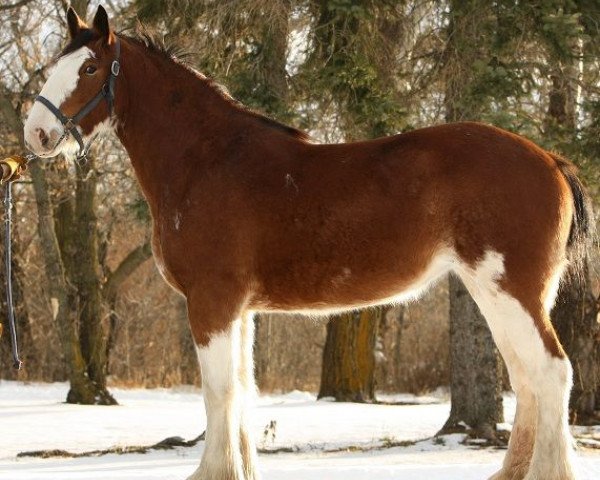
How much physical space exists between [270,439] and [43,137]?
5415 millimetres

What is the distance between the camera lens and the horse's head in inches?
207

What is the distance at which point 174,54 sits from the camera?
5855 mm

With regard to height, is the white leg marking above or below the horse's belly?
below

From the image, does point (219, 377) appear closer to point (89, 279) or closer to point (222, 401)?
point (222, 401)

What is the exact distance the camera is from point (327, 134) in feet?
32.9

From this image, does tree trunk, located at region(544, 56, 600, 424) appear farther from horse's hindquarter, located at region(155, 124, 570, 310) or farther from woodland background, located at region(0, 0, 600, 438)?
horse's hindquarter, located at region(155, 124, 570, 310)

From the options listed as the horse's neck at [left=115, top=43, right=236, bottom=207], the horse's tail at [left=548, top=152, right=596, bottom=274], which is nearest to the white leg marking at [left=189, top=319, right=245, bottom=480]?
the horse's neck at [left=115, top=43, right=236, bottom=207]

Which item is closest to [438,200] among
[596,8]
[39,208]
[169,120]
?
[169,120]

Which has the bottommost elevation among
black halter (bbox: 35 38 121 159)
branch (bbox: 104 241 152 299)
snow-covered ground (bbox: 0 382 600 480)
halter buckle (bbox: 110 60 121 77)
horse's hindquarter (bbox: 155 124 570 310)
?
snow-covered ground (bbox: 0 382 600 480)

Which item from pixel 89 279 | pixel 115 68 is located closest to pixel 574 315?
pixel 115 68

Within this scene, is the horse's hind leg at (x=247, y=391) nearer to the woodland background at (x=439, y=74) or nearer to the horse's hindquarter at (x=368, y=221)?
the horse's hindquarter at (x=368, y=221)

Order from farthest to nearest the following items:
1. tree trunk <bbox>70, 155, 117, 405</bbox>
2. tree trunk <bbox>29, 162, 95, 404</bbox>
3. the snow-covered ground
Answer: tree trunk <bbox>70, 155, 117, 405</bbox> → tree trunk <bbox>29, 162, 95, 404</bbox> → the snow-covered ground

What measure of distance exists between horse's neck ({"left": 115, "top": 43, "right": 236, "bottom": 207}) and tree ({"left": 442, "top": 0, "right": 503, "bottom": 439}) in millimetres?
3993

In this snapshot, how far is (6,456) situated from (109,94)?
5040 mm
